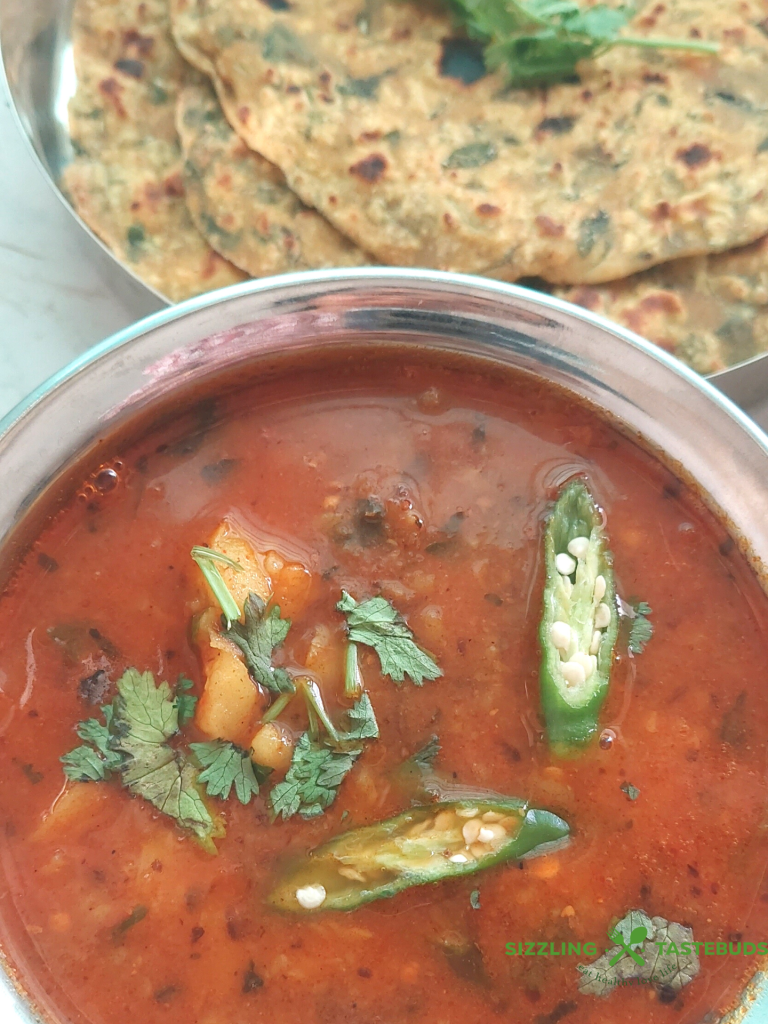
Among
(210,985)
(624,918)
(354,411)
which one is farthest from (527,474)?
(210,985)

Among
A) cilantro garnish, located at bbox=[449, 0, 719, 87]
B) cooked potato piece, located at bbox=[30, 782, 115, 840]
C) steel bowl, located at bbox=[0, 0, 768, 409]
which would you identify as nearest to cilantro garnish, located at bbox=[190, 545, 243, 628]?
cooked potato piece, located at bbox=[30, 782, 115, 840]

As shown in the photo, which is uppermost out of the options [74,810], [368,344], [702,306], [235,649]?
[702,306]

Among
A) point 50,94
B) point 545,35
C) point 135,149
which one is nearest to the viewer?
point 545,35

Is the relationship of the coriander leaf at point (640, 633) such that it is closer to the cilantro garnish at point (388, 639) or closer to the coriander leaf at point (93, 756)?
the cilantro garnish at point (388, 639)

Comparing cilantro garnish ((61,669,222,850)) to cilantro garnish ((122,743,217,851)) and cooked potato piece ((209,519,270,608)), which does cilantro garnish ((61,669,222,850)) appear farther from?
cooked potato piece ((209,519,270,608))

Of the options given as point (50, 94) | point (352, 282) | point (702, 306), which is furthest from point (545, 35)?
point (50, 94)

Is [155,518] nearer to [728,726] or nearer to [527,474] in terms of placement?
[527,474]

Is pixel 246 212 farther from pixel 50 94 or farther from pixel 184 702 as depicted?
pixel 184 702

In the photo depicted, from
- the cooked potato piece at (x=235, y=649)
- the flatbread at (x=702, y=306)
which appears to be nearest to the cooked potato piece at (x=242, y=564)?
the cooked potato piece at (x=235, y=649)
